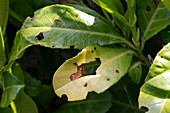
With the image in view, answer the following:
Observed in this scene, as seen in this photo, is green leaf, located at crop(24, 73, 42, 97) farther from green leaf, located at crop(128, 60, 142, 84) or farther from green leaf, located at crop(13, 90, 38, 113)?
green leaf, located at crop(128, 60, 142, 84)

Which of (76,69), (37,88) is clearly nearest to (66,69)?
(76,69)

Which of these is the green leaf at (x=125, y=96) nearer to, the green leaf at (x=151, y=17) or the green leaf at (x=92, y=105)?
the green leaf at (x=92, y=105)

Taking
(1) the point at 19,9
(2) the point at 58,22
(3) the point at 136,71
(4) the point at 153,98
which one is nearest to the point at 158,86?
(4) the point at 153,98

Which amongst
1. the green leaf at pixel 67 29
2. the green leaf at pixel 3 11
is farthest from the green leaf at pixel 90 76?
the green leaf at pixel 3 11

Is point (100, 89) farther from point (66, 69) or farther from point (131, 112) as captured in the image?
point (131, 112)

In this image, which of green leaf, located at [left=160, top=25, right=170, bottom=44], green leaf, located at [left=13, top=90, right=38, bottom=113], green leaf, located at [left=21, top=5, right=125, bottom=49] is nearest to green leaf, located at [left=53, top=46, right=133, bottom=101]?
green leaf, located at [left=21, top=5, right=125, bottom=49]

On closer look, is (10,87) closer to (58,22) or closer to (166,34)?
(58,22)
